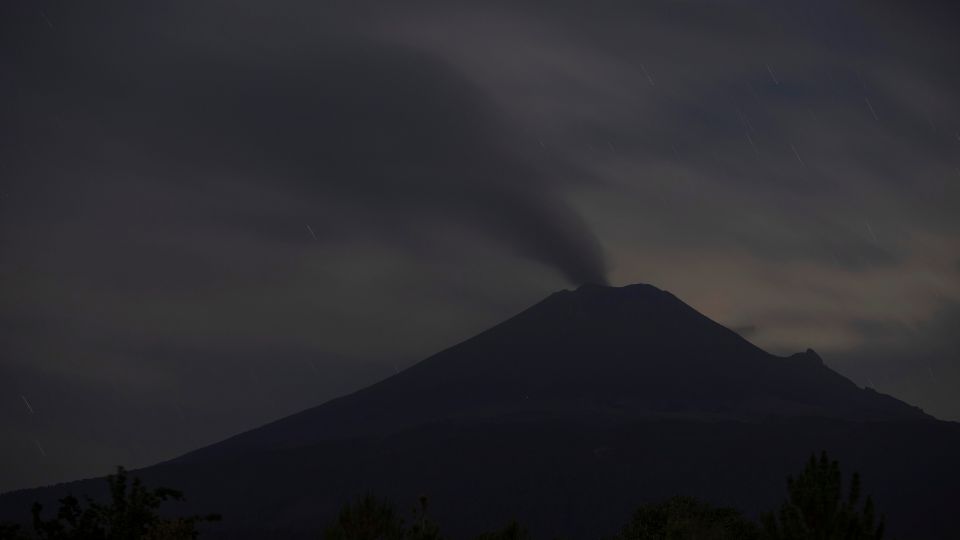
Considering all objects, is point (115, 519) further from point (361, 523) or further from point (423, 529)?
point (423, 529)

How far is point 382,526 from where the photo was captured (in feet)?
55.8

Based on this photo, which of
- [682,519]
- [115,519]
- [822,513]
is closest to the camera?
[822,513]

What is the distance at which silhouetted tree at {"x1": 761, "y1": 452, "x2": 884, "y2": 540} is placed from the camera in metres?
14.4

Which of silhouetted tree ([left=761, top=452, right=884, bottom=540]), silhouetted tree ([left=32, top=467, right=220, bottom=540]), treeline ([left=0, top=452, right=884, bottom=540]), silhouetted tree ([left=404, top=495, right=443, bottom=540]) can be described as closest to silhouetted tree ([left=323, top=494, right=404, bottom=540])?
treeline ([left=0, top=452, right=884, bottom=540])

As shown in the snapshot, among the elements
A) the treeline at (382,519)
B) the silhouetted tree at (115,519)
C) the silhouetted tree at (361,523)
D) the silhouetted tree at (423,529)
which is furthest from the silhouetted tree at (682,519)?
the silhouetted tree at (115,519)

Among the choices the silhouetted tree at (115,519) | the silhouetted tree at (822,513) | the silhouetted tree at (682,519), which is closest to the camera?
the silhouetted tree at (822,513)

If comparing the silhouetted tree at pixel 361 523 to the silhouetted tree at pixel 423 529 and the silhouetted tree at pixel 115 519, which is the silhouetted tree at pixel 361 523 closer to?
the silhouetted tree at pixel 423 529

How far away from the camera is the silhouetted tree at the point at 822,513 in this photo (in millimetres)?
14394

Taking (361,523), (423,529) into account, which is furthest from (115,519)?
(423,529)

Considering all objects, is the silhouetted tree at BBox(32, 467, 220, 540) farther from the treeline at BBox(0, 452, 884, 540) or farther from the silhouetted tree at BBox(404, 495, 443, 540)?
the silhouetted tree at BBox(404, 495, 443, 540)

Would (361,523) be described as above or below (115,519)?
below

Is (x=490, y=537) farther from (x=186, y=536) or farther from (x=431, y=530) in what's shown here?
(x=186, y=536)

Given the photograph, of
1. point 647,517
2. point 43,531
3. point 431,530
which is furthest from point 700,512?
point 43,531

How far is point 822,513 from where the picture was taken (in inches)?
574
